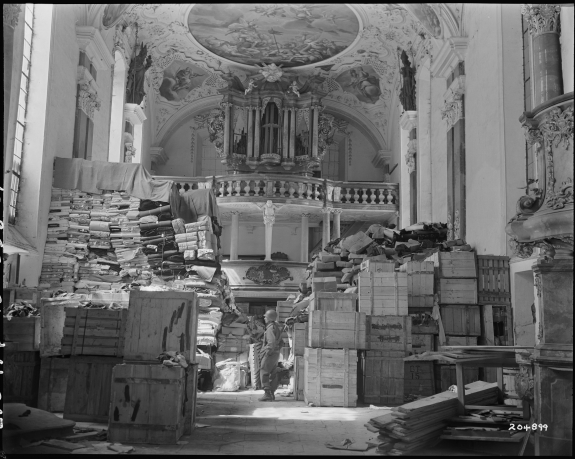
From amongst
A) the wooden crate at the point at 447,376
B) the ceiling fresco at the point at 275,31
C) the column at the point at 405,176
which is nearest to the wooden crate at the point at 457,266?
the wooden crate at the point at 447,376

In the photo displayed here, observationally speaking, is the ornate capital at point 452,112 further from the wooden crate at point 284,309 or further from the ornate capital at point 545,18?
the ornate capital at point 545,18

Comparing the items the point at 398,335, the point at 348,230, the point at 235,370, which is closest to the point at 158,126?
the point at 348,230

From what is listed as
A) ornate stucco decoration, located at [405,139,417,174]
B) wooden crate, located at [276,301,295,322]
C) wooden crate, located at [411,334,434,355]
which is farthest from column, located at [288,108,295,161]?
wooden crate, located at [411,334,434,355]

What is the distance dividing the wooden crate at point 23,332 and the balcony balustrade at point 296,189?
12.6 metres

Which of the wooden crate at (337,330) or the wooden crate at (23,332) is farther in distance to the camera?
the wooden crate at (337,330)

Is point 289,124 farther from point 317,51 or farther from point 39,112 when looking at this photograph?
point 39,112

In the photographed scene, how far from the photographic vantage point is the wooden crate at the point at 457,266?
12.5 metres

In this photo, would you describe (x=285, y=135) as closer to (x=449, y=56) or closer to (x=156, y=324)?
(x=449, y=56)

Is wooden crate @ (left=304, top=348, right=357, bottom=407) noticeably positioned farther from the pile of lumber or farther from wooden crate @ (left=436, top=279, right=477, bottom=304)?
the pile of lumber

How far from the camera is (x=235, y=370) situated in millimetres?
14047

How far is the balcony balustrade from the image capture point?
72.4ft

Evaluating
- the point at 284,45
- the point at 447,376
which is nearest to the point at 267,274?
the point at 284,45

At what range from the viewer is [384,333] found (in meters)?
11.5

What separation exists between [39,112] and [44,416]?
7.25m
